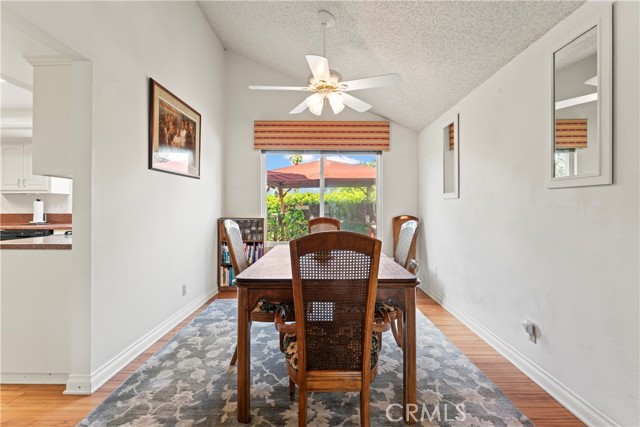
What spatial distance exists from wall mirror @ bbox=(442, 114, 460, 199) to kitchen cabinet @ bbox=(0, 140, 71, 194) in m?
5.65

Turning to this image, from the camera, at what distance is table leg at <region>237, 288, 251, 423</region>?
5.03 ft

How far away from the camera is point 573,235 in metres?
1.64

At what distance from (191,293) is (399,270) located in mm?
2517

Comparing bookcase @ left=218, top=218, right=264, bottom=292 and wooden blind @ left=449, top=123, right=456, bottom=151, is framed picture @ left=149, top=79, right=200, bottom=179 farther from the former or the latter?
wooden blind @ left=449, top=123, right=456, bottom=151

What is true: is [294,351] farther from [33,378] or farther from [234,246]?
[33,378]

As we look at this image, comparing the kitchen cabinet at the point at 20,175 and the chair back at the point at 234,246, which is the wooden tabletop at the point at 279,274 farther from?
the kitchen cabinet at the point at 20,175

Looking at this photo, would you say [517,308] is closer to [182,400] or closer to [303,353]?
[303,353]

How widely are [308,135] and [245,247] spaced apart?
1907 mm

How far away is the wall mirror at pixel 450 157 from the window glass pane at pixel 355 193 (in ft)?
4.08

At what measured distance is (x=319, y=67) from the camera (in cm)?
212

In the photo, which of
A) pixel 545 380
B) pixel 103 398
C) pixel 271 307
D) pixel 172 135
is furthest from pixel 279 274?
pixel 172 135

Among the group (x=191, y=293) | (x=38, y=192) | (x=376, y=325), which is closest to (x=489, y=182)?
(x=376, y=325)

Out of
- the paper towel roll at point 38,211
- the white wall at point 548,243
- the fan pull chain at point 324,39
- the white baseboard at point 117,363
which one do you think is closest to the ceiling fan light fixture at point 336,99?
the fan pull chain at point 324,39

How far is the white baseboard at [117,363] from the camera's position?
1.78m
